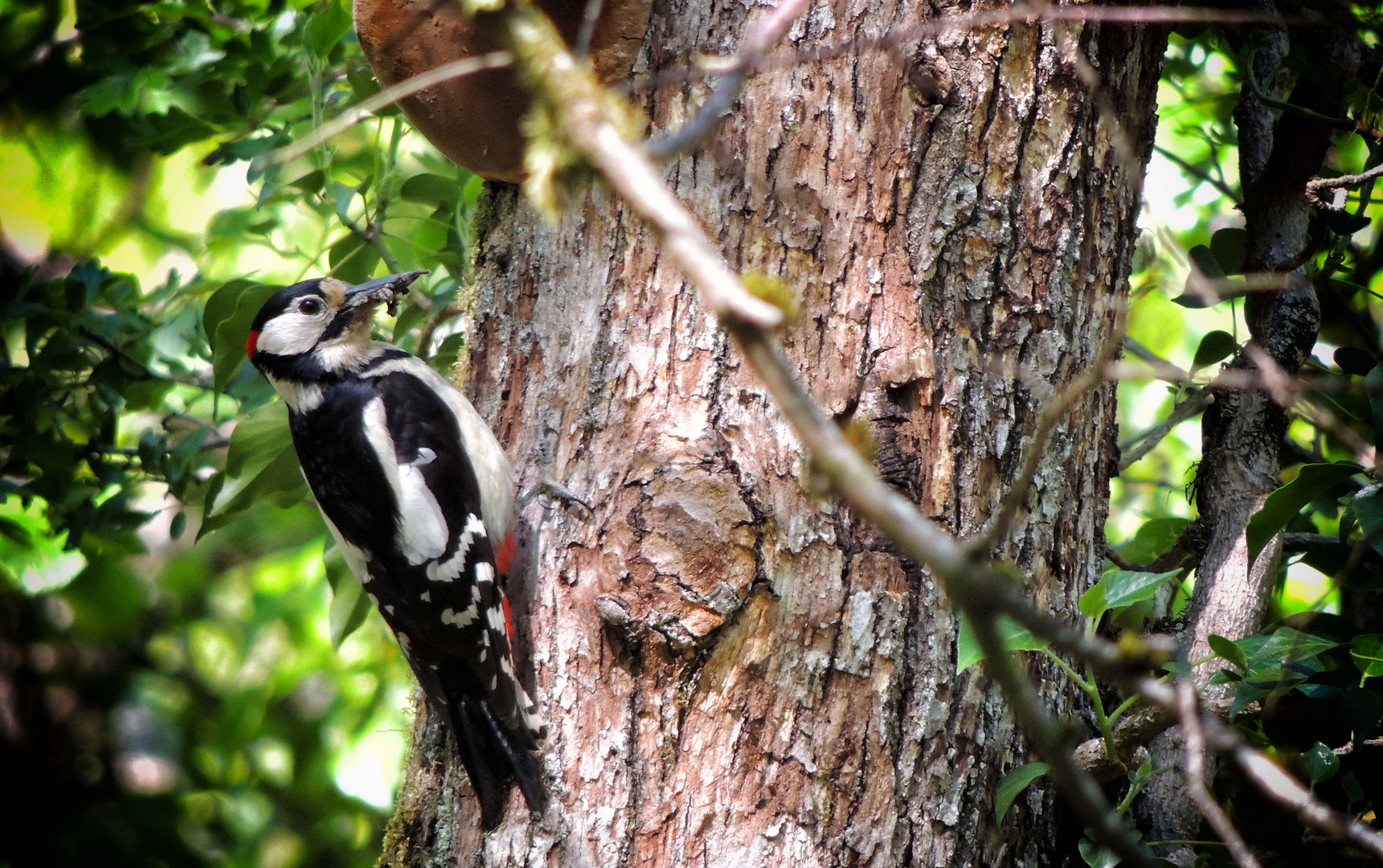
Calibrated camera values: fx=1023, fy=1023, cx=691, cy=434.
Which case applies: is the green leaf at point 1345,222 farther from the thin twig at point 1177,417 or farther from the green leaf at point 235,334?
the green leaf at point 235,334

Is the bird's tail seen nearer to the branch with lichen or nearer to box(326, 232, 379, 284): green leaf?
the branch with lichen

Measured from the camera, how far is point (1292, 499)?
4.58 ft

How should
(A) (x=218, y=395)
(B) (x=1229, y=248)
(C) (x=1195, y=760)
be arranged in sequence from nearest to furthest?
(C) (x=1195, y=760) < (B) (x=1229, y=248) < (A) (x=218, y=395)

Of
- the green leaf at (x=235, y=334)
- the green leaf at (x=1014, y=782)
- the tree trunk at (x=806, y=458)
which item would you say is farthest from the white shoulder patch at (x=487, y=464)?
the green leaf at (x=1014, y=782)

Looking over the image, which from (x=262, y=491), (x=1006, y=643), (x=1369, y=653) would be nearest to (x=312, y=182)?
(x=262, y=491)

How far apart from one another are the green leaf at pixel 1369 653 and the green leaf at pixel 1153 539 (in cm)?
52

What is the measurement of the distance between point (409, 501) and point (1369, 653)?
1.59 m

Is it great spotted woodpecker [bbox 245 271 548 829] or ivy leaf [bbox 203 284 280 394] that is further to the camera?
ivy leaf [bbox 203 284 280 394]

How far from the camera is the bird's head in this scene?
2215 mm

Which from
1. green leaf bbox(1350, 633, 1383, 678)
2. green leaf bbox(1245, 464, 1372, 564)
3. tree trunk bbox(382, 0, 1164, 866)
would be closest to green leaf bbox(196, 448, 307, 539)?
tree trunk bbox(382, 0, 1164, 866)

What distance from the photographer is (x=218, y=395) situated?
6.84 feet

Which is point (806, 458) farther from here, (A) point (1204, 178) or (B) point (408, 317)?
(A) point (1204, 178)

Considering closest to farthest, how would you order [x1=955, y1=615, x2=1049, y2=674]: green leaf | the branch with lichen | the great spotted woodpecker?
the branch with lichen < [x1=955, y1=615, x2=1049, y2=674]: green leaf < the great spotted woodpecker

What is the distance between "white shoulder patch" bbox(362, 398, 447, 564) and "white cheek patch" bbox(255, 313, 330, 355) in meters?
0.29
